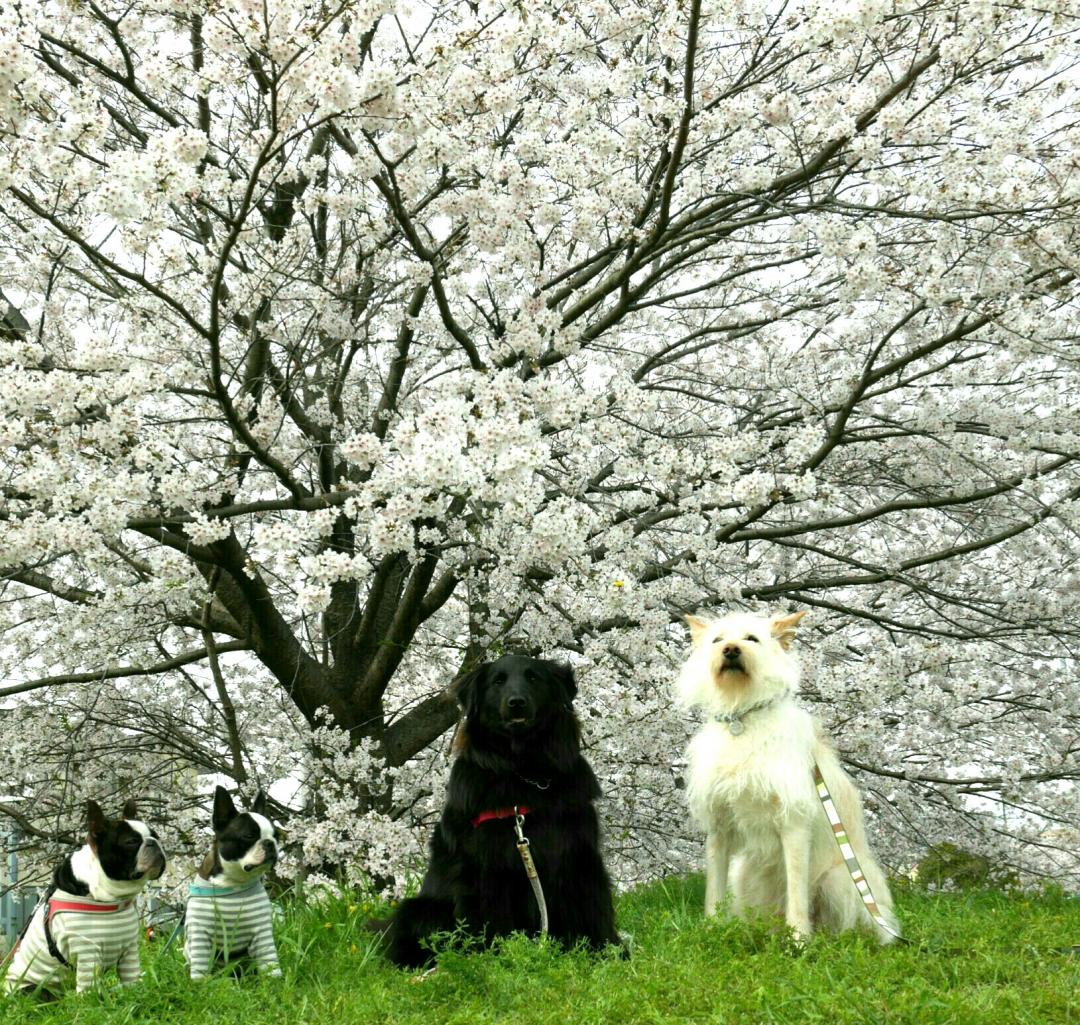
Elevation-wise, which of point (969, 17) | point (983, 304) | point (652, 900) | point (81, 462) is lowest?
point (652, 900)

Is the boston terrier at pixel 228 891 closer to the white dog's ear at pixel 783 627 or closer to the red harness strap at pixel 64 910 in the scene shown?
the red harness strap at pixel 64 910

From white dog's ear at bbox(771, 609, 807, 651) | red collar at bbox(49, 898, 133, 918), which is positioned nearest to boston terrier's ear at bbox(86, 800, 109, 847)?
red collar at bbox(49, 898, 133, 918)

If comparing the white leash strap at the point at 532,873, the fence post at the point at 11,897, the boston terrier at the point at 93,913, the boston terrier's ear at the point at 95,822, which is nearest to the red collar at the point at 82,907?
the boston terrier at the point at 93,913

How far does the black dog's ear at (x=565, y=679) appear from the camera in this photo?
496cm

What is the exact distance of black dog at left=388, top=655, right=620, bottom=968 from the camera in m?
4.67

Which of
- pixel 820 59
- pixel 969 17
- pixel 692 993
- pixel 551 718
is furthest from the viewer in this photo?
pixel 820 59

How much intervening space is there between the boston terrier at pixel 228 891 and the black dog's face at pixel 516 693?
934mm

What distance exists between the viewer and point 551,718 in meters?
4.83

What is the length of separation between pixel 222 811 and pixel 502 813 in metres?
1.05

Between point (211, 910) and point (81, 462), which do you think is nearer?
point (211, 910)

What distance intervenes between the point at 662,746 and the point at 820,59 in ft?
13.5

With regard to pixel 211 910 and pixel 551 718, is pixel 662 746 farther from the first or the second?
pixel 211 910

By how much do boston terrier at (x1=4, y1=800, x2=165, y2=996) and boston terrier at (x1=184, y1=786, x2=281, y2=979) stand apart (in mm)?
200

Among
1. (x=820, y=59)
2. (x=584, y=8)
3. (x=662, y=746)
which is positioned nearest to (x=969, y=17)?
(x=820, y=59)
